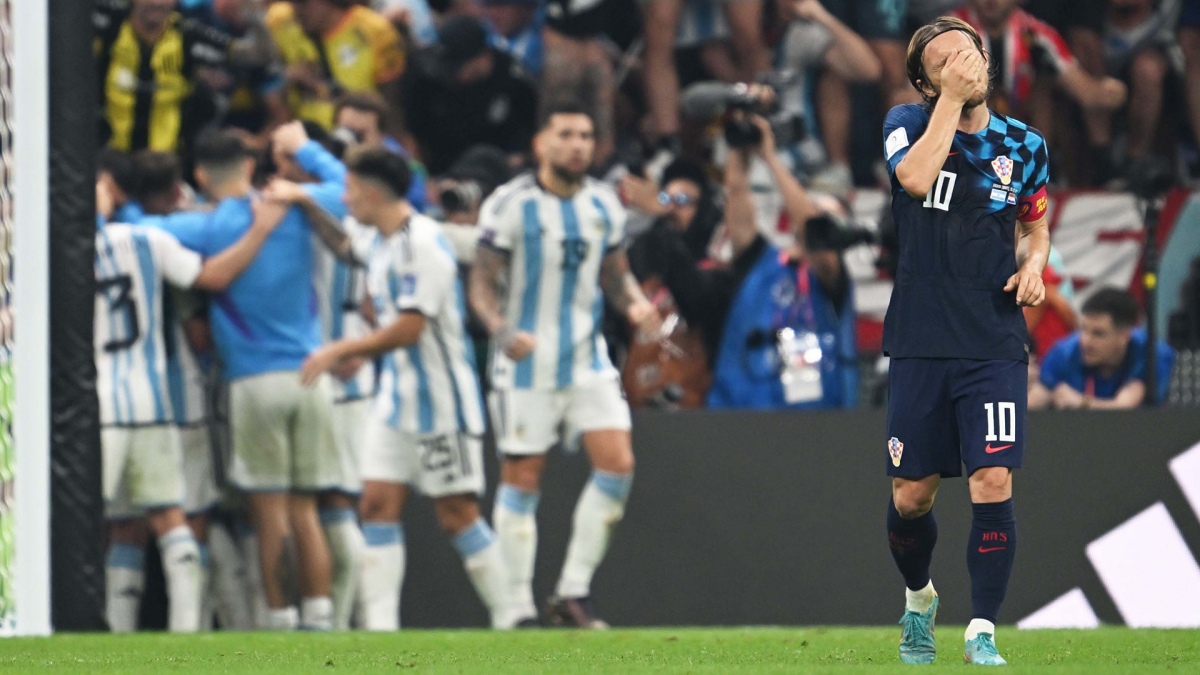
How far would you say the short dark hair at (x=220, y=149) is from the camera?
856 cm

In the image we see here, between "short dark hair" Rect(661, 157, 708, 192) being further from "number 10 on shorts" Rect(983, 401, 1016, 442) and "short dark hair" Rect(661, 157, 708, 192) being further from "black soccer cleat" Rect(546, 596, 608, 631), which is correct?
"number 10 on shorts" Rect(983, 401, 1016, 442)

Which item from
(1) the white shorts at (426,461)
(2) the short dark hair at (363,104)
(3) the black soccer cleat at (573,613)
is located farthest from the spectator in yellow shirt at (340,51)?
(3) the black soccer cleat at (573,613)

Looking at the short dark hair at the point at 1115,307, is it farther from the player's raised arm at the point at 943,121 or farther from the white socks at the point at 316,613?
the player's raised arm at the point at 943,121

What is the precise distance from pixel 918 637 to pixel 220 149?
4.65m

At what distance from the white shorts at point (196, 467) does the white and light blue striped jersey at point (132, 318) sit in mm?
212

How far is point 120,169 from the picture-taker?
8742mm

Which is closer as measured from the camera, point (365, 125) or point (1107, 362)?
point (1107, 362)

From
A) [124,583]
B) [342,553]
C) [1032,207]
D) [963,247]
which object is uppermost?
[1032,207]

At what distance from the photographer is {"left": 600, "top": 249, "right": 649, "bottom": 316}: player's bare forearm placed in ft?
28.6

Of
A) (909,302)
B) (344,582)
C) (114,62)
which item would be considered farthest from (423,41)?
(909,302)

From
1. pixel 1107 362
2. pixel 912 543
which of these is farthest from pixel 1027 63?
pixel 912 543

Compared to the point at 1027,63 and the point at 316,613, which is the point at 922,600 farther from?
the point at 1027,63

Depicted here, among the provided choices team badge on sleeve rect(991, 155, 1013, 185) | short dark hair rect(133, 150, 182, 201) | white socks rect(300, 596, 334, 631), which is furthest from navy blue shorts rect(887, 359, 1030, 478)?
short dark hair rect(133, 150, 182, 201)

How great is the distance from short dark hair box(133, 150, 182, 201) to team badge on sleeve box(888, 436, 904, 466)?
15.5 ft
